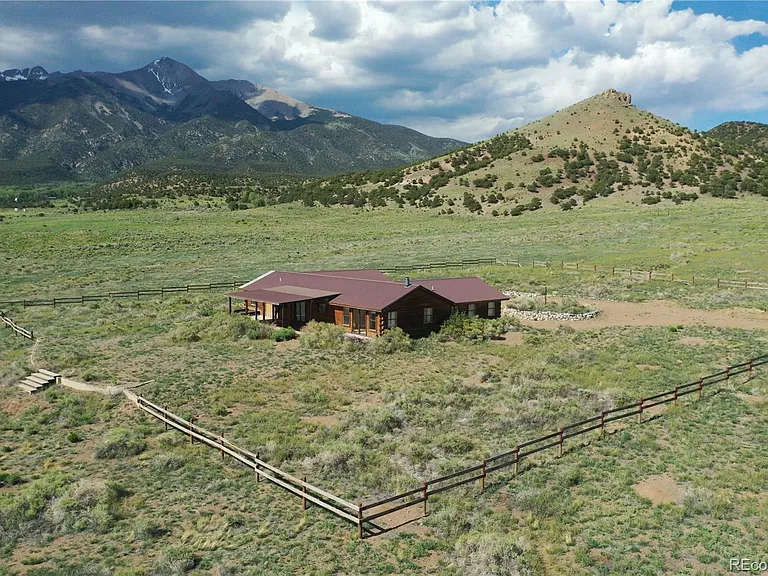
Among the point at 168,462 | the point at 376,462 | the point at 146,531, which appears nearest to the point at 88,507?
the point at 146,531

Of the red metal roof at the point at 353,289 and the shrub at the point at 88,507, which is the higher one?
the red metal roof at the point at 353,289

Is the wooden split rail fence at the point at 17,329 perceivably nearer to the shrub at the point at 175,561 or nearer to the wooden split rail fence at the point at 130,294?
the wooden split rail fence at the point at 130,294

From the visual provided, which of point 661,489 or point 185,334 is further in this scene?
point 185,334

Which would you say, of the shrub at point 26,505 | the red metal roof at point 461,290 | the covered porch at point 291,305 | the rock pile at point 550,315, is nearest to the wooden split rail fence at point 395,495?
the shrub at point 26,505

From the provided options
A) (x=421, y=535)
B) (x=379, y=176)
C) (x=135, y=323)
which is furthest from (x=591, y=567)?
(x=379, y=176)

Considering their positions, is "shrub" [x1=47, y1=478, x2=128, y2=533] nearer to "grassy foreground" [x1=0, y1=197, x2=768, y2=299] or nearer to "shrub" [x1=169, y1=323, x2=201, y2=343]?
"shrub" [x1=169, y1=323, x2=201, y2=343]

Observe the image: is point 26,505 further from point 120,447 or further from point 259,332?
point 259,332

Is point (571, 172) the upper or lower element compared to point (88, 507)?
upper
